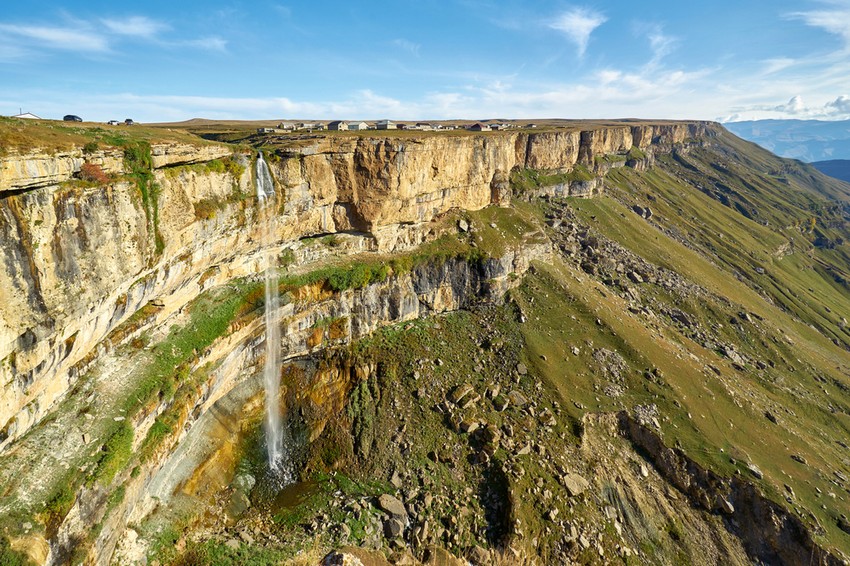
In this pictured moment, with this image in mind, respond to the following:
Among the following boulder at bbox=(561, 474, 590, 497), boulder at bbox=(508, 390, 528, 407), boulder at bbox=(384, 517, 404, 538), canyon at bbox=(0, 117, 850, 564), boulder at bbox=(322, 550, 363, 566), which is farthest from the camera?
boulder at bbox=(508, 390, 528, 407)

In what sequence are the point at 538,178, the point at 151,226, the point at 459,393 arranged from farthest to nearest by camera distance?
the point at 538,178, the point at 459,393, the point at 151,226

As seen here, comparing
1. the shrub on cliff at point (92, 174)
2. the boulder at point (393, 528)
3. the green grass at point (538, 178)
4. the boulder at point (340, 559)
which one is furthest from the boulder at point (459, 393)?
the green grass at point (538, 178)

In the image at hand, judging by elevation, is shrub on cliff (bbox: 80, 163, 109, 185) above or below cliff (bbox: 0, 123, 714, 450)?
above

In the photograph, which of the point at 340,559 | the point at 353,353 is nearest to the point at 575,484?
the point at 340,559

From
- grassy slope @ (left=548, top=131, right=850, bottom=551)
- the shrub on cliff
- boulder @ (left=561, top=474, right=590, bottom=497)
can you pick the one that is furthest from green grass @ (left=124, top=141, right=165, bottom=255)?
grassy slope @ (left=548, top=131, right=850, bottom=551)

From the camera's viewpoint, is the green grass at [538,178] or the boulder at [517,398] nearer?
the boulder at [517,398]

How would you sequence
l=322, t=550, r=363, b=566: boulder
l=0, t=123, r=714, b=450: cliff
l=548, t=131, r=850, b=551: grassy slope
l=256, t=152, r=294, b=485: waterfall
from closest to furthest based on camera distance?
l=0, t=123, r=714, b=450: cliff, l=322, t=550, r=363, b=566: boulder, l=256, t=152, r=294, b=485: waterfall, l=548, t=131, r=850, b=551: grassy slope

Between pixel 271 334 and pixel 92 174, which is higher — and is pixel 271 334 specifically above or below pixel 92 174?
below

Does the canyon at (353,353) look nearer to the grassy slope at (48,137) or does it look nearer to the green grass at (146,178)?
the green grass at (146,178)

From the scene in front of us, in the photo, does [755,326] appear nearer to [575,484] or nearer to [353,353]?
[575,484]

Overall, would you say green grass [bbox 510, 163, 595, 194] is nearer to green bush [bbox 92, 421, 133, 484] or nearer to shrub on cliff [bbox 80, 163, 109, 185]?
shrub on cliff [bbox 80, 163, 109, 185]
